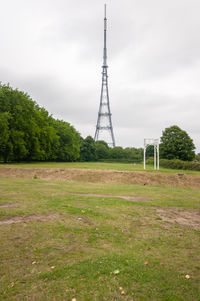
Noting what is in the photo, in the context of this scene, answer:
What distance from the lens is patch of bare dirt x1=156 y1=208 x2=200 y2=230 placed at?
7.76 meters

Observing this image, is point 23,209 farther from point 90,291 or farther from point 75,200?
point 90,291

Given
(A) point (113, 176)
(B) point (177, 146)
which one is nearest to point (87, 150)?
(B) point (177, 146)

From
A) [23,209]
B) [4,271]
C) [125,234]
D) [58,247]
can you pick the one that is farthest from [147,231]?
[23,209]

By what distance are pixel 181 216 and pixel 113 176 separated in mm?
13109

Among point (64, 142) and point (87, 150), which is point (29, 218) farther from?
point (87, 150)

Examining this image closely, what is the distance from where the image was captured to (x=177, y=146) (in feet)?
166

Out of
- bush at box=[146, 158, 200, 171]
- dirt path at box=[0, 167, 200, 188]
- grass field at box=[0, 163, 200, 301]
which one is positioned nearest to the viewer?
grass field at box=[0, 163, 200, 301]

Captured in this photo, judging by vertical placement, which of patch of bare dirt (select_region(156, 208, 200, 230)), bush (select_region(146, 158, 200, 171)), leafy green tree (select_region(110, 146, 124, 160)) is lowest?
patch of bare dirt (select_region(156, 208, 200, 230))

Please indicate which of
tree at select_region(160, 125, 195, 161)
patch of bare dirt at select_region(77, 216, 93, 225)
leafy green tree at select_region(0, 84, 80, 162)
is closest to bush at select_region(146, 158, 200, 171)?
tree at select_region(160, 125, 195, 161)

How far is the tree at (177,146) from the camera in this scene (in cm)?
5032

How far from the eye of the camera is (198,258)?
16.3 ft

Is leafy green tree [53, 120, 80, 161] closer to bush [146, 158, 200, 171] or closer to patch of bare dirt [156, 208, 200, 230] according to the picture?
Result: bush [146, 158, 200, 171]

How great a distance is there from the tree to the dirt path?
98.8ft

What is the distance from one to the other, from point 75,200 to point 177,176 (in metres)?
14.4
